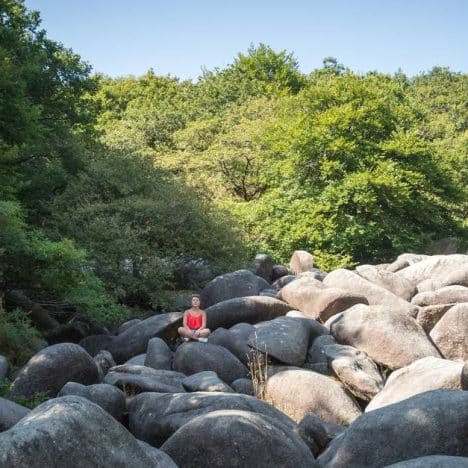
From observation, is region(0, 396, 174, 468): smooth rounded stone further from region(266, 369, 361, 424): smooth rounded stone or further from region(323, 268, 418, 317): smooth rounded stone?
region(323, 268, 418, 317): smooth rounded stone

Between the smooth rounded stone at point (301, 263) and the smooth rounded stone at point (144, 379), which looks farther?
the smooth rounded stone at point (301, 263)

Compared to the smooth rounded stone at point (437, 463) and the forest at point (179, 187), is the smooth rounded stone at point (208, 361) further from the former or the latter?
the smooth rounded stone at point (437, 463)

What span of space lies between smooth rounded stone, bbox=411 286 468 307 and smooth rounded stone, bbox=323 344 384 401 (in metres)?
3.87

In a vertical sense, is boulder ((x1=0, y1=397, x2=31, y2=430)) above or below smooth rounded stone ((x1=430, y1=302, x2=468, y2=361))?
above

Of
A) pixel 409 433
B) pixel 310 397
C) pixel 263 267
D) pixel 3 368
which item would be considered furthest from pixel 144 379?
pixel 263 267

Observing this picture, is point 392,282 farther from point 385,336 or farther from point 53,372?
point 53,372

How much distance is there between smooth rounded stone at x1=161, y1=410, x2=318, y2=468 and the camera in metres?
5.86

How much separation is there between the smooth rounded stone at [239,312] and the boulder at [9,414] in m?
7.54

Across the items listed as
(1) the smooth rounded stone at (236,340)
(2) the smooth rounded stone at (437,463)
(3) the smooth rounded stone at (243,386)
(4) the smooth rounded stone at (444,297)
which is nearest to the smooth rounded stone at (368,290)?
(4) the smooth rounded stone at (444,297)

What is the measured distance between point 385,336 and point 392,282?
592cm

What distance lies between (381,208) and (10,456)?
24208mm

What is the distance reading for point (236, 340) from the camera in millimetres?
12477

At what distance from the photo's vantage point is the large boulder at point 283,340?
467 inches

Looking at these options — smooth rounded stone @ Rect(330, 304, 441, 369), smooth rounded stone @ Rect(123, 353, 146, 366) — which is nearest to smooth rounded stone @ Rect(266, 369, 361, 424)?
smooth rounded stone @ Rect(330, 304, 441, 369)
